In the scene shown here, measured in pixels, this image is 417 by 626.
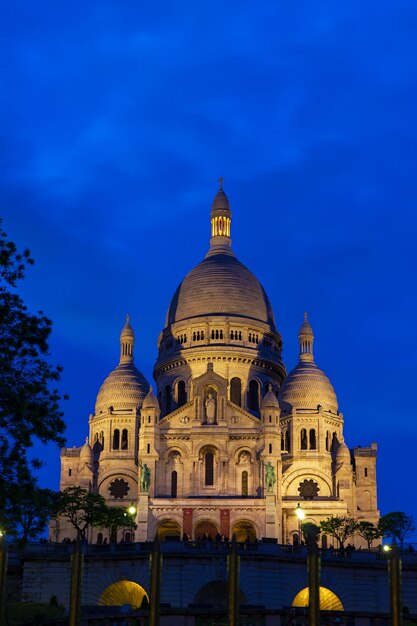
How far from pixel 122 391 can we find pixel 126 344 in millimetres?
9235

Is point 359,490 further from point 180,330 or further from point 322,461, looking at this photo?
point 180,330

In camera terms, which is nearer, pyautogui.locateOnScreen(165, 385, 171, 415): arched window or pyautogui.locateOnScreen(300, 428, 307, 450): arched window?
pyautogui.locateOnScreen(300, 428, 307, 450): arched window

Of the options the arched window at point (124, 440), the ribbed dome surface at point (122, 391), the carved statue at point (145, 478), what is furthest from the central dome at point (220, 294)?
the carved statue at point (145, 478)

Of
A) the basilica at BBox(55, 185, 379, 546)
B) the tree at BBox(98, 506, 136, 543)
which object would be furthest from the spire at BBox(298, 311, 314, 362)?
the tree at BBox(98, 506, 136, 543)

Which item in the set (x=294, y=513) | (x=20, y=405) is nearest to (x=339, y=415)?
(x=294, y=513)

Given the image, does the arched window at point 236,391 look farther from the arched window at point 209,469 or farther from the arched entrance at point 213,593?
the arched entrance at point 213,593

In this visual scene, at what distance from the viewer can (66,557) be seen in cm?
5931

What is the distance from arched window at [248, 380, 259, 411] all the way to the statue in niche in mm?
8662

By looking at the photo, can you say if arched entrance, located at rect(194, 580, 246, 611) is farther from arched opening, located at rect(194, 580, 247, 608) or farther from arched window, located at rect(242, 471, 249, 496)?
arched window, located at rect(242, 471, 249, 496)

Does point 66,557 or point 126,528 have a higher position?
point 126,528

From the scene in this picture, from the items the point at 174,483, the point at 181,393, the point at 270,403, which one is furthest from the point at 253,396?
the point at 174,483

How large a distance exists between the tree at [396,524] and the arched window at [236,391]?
23.8m

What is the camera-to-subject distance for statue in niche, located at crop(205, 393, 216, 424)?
109 m

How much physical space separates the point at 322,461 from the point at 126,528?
70.6ft
